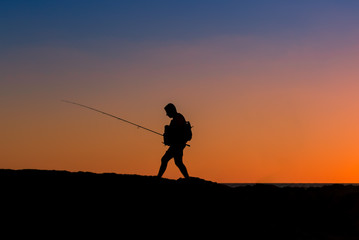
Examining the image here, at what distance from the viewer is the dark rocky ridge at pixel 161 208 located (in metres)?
9.54

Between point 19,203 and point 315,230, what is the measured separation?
17.4 feet

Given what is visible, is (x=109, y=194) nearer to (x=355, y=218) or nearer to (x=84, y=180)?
(x=84, y=180)

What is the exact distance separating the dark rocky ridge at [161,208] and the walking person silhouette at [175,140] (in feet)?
2.90

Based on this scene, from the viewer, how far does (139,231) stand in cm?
937

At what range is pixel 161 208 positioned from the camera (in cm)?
1040

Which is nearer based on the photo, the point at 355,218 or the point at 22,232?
the point at 22,232

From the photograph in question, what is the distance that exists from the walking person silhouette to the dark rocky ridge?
88 cm

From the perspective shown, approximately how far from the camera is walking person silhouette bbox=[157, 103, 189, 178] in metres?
13.3

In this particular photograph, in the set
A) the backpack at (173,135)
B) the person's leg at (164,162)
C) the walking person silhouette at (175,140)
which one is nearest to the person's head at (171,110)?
the walking person silhouette at (175,140)

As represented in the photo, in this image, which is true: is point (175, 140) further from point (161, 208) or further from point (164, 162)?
point (161, 208)

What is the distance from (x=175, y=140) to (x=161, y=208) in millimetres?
3129

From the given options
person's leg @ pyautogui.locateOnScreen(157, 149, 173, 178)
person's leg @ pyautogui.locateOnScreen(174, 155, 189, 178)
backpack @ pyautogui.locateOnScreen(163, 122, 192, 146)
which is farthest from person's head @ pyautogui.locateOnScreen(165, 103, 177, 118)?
person's leg @ pyautogui.locateOnScreen(174, 155, 189, 178)

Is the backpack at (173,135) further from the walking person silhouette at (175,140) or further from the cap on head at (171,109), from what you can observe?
the cap on head at (171,109)

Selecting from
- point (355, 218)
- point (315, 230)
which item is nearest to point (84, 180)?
point (315, 230)
